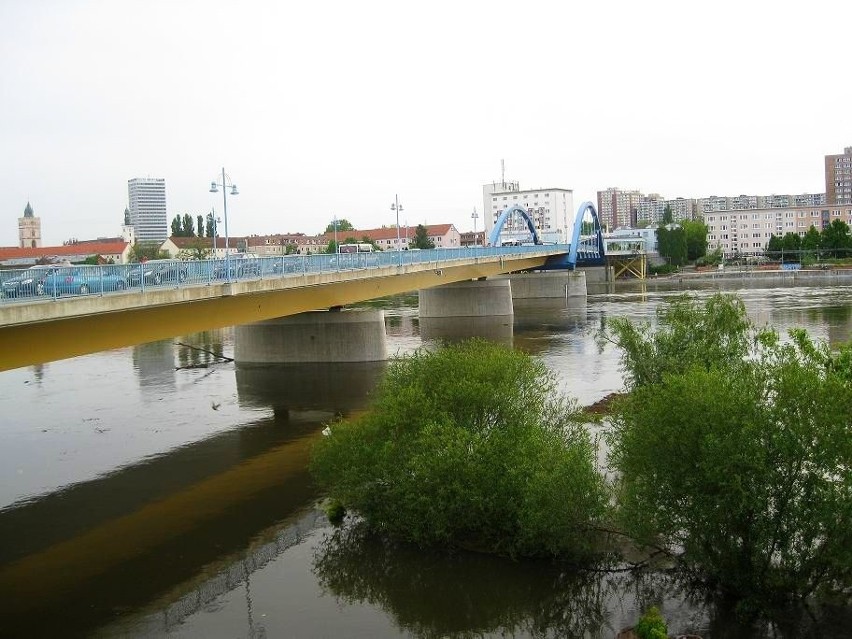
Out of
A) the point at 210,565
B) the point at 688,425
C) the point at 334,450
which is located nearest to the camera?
the point at 688,425

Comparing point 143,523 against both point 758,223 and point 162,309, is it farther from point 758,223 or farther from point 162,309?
point 758,223

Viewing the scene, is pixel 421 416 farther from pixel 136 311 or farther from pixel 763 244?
pixel 763 244

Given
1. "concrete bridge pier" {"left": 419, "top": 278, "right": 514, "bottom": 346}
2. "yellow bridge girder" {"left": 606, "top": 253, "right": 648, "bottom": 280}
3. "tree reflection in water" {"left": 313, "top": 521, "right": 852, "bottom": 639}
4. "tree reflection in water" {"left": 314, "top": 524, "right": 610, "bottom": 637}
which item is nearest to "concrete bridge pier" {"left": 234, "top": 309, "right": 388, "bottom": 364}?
"concrete bridge pier" {"left": 419, "top": 278, "right": 514, "bottom": 346}

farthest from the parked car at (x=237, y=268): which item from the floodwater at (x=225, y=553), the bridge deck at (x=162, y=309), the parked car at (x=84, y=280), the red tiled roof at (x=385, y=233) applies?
the red tiled roof at (x=385, y=233)

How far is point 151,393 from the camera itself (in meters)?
40.1

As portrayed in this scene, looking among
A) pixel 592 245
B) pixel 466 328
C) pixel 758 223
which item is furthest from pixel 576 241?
pixel 758 223

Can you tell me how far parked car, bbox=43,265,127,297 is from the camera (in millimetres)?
23438

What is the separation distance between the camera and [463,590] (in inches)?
671

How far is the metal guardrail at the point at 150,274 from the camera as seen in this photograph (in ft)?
74.0

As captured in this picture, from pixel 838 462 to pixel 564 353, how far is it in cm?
3581

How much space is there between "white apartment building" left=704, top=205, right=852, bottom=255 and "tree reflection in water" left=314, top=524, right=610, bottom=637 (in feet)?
585

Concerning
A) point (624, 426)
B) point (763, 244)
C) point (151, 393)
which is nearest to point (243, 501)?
point (624, 426)

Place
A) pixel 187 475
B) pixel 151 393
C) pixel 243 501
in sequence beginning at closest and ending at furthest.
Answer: pixel 243 501 → pixel 187 475 → pixel 151 393

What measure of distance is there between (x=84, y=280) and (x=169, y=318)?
536cm
